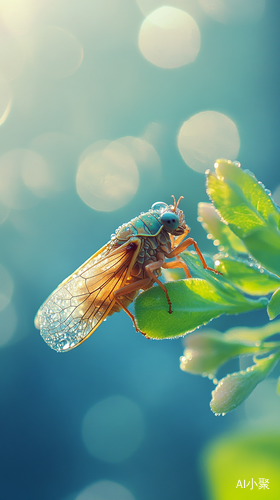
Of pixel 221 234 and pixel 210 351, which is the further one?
pixel 221 234

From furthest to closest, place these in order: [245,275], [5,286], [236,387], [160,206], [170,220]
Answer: [5,286], [160,206], [170,220], [245,275], [236,387]

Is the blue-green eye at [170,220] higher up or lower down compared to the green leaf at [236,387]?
higher up

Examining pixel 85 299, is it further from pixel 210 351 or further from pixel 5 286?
pixel 5 286

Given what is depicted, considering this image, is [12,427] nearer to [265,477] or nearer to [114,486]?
[114,486]

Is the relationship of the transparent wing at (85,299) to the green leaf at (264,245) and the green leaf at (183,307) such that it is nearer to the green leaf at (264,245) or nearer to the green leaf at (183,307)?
the green leaf at (183,307)

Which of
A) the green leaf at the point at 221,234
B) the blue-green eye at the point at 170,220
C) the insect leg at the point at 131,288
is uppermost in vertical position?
the blue-green eye at the point at 170,220

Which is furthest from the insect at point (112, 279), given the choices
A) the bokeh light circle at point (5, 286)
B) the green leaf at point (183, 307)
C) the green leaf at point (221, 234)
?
the bokeh light circle at point (5, 286)

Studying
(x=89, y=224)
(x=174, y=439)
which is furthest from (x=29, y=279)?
(x=174, y=439)

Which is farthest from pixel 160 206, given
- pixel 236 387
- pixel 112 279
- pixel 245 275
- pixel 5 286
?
pixel 5 286
